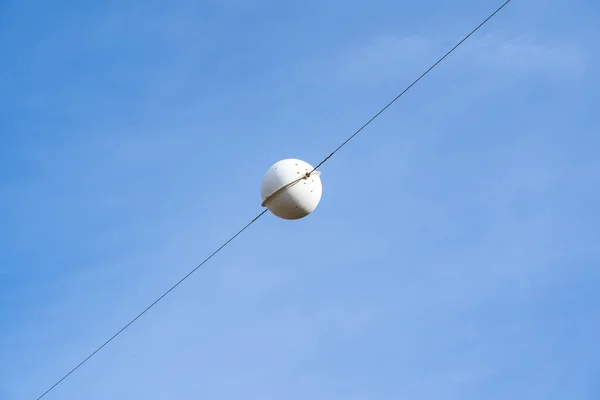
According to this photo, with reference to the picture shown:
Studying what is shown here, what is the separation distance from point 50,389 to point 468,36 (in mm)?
11293

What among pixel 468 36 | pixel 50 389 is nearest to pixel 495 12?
pixel 468 36

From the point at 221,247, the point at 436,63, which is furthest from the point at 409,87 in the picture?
the point at 221,247

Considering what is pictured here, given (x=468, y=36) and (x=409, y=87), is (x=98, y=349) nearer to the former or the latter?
(x=409, y=87)

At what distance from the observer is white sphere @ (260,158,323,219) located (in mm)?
14930

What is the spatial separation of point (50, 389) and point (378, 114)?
30.1ft

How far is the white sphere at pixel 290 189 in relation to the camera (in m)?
14.9

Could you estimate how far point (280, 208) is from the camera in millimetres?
15094

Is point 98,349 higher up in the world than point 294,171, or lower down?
lower down

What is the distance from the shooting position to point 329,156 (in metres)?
14.6


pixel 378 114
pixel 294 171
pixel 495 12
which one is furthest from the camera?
pixel 294 171

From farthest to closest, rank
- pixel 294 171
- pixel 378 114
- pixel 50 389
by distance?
pixel 50 389, pixel 294 171, pixel 378 114

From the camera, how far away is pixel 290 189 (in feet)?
48.9

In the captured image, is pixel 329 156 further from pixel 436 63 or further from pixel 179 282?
pixel 179 282

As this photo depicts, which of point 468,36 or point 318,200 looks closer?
point 468,36
